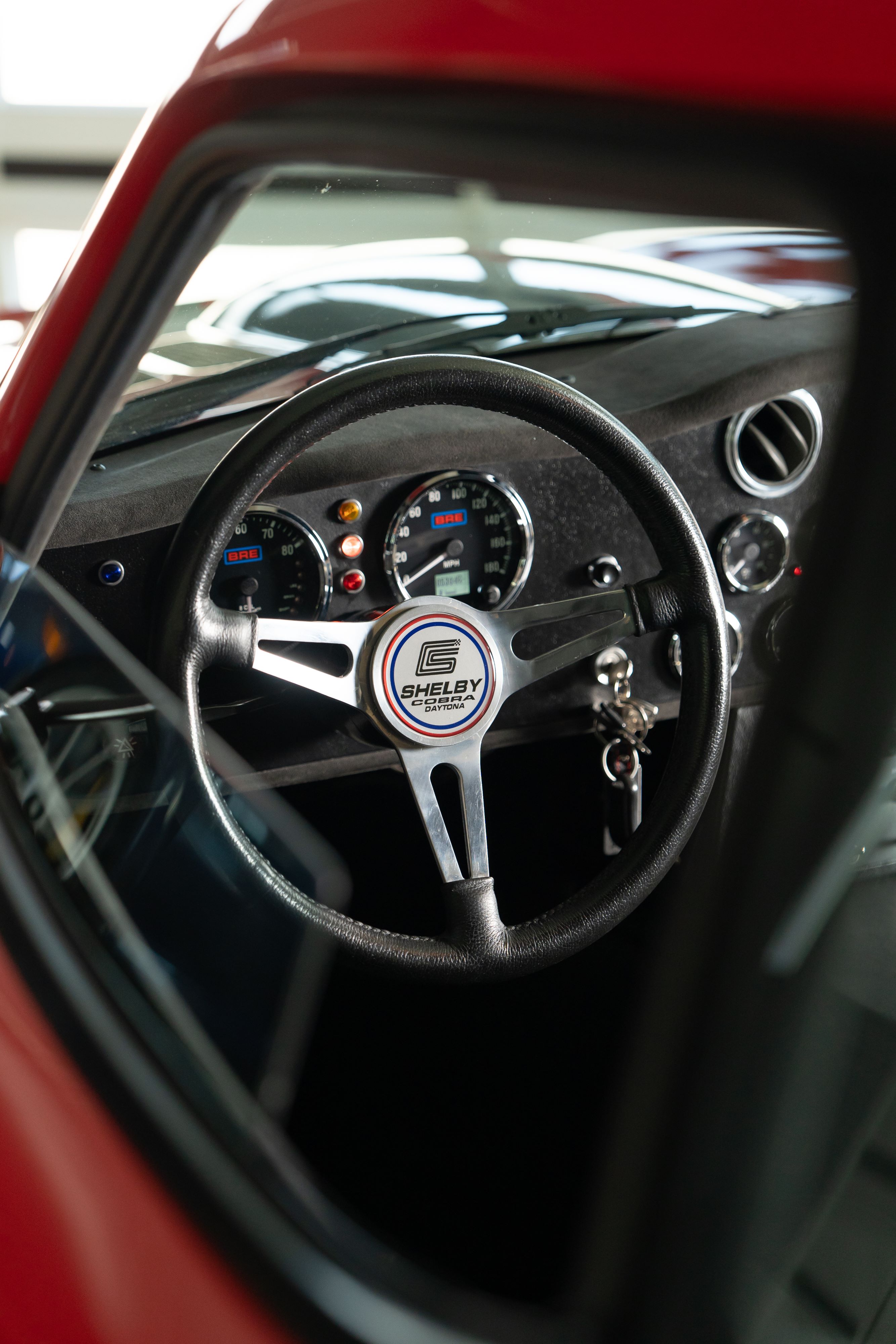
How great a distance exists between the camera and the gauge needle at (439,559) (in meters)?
1.48

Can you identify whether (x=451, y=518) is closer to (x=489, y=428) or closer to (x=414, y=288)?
(x=489, y=428)

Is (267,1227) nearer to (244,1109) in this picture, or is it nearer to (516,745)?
(244,1109)

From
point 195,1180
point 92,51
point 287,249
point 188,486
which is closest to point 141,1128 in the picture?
point 195,1180

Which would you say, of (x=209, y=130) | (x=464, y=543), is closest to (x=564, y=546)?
(x=464, y=543)

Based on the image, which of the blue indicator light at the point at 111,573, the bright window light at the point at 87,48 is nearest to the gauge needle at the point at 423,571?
the blue indicator light at the point at 111,573

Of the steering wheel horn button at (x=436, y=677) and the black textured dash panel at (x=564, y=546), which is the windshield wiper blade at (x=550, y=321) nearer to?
the black textured dash panel at (x=564, y=546)

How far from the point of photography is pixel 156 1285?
55cm

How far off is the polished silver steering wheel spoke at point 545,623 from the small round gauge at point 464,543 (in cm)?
26

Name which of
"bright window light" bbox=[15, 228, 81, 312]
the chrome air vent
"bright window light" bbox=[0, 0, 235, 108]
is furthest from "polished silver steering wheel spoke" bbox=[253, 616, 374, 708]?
"bright window light" bbox=[0, 0, 235, 108]

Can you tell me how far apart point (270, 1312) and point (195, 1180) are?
0.08 metres

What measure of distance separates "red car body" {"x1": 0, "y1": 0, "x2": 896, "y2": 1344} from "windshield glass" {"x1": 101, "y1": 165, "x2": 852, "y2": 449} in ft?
1.89

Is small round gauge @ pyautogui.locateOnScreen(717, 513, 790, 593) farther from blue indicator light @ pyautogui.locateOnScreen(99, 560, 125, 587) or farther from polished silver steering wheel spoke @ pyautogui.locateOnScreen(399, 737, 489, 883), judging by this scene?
blue indicator light @ pyautogui.locateOnScreen(99, 560, 125, 587)

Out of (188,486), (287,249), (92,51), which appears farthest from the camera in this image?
(92,51)

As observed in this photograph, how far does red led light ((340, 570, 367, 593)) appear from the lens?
1.45 metres
